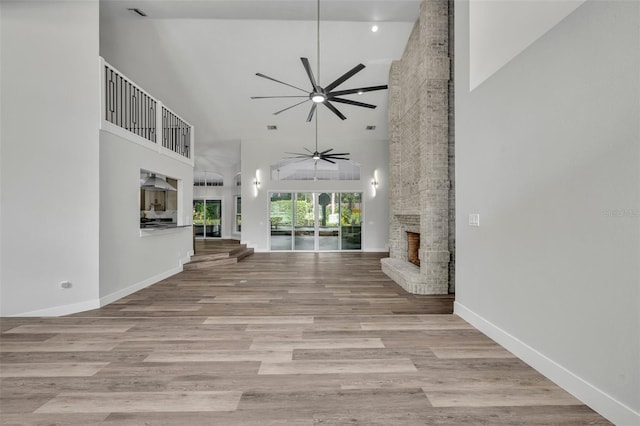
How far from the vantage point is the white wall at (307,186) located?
993 cm

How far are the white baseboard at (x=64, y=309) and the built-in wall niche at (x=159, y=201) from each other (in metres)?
1.86

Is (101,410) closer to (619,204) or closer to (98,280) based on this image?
(98,280)

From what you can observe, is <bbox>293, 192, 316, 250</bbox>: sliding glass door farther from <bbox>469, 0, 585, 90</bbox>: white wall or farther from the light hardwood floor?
<bbox>469, 0, 585, 90</bbox>: white wall

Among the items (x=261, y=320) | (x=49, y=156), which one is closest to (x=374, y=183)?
(x=261, y=320)

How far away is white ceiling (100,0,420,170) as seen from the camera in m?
5.39

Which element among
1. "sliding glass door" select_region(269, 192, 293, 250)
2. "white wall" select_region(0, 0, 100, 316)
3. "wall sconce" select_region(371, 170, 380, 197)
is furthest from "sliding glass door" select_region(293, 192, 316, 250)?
"white wall" select_region(0, 0, 100, 316)

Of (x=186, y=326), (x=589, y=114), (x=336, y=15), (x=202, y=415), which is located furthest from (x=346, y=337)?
(x=336, y=15)

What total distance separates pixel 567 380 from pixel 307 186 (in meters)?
8.59

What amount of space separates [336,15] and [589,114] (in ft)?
16.3

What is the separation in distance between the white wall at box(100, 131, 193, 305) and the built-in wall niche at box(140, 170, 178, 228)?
188 mm

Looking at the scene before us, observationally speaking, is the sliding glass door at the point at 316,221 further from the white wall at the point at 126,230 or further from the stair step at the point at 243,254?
the white wall at the point at 126,230

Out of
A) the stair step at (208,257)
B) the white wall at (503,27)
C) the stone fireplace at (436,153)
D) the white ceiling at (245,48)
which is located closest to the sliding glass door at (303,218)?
the white ceiling at (245,48)

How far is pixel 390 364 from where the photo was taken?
7.63 feet

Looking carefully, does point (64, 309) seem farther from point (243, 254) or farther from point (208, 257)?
point (243, 254)
